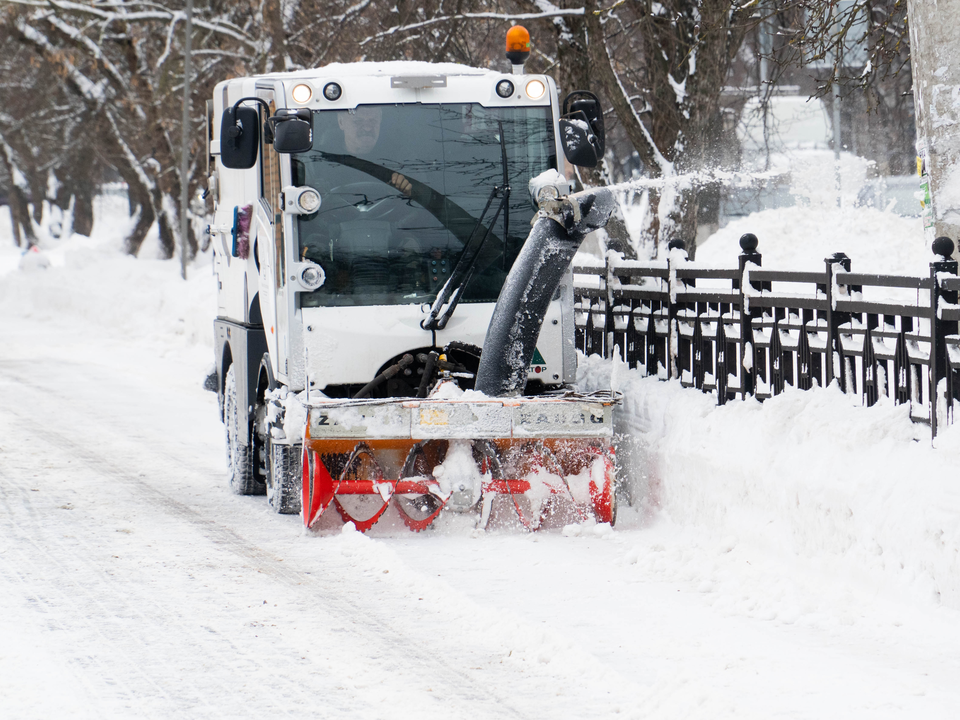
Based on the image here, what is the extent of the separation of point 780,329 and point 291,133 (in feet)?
9.58

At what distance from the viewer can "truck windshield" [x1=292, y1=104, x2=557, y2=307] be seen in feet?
23.7

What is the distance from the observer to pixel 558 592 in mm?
5836

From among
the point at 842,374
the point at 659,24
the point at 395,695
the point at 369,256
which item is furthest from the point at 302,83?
the point at 659,24

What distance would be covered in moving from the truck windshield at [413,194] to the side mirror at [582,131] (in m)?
0.15

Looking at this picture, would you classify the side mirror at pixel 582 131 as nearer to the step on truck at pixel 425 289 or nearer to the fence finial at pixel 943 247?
Answer: the step on truck at pixel 425 289

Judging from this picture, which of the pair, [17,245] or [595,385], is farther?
[17,245]

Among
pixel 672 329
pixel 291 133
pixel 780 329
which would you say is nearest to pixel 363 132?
pixel 291 133

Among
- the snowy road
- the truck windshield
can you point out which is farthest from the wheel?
the truck windshield

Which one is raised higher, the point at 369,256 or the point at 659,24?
the point at 659,24

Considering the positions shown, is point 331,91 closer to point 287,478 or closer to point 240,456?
point 287,478

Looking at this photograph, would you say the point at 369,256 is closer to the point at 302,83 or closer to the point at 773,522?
the point at 302,83

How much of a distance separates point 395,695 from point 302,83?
393cm

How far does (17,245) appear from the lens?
66.4 meters

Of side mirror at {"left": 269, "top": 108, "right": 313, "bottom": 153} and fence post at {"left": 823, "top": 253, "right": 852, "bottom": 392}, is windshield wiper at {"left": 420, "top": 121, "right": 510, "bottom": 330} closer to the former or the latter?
side mirror at {"left": 269, "top": 108, "right": 313, "bottom": 153}
